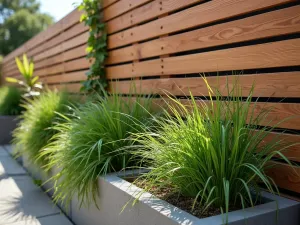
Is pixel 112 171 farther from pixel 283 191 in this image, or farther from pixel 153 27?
pixel 153 27

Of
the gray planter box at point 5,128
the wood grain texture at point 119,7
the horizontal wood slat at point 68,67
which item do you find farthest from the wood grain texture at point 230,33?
the gray planter box at point 5,128

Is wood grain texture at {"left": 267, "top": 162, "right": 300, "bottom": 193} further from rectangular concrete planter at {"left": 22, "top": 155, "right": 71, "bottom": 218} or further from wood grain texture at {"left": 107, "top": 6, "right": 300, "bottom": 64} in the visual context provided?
rectangular concrete planter at {"left": 22, "top": 155, "right": 71, "bottom": 218}

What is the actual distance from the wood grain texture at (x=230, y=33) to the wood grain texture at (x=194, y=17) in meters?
0.06

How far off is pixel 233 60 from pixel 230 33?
19cm

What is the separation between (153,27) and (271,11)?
4.65 ft

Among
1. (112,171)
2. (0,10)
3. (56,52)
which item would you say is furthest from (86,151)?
(0,10)

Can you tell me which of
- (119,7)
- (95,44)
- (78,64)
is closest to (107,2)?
(119,7)

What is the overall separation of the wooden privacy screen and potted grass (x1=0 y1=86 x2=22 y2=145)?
3195mm

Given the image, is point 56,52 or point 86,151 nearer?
point 86,151

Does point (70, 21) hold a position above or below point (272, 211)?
above

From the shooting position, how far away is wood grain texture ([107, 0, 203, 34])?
112 inches

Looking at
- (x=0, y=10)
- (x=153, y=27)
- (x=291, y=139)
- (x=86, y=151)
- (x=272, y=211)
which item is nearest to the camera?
(x=272, y=211)

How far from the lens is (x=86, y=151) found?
2438 millimetres

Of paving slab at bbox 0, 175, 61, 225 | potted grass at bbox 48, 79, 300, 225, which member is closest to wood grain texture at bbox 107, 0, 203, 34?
potted grass at bbox 48, 79, 300, 225
